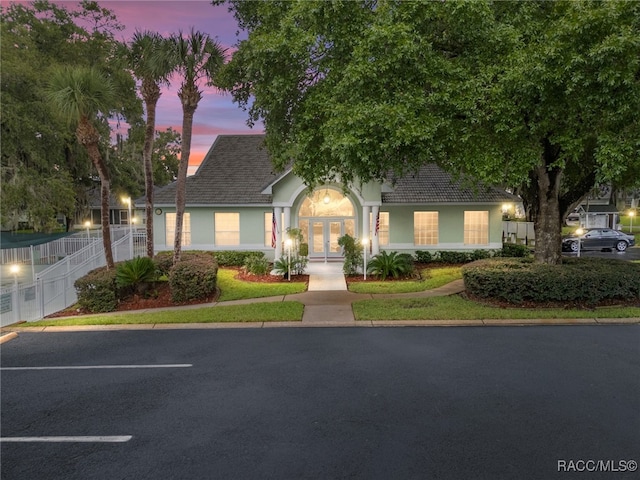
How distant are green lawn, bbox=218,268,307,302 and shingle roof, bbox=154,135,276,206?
20.1ft

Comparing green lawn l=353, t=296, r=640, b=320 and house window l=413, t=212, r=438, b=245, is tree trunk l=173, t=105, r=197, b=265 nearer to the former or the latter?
green lawn l=353, t=296, r=640, b=320

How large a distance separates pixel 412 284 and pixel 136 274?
10.1m

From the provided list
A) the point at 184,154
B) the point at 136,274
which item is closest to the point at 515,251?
the point at 184,154

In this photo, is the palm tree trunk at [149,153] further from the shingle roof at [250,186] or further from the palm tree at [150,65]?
the shingle roof at [250,186]

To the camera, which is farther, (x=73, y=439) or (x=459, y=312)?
(x=459, y=312)

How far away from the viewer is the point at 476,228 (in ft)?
77.6

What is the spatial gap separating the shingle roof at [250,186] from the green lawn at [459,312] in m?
9.56

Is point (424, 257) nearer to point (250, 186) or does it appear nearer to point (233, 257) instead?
point (233, 257)

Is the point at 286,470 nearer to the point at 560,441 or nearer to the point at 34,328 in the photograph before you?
the point at 560,441

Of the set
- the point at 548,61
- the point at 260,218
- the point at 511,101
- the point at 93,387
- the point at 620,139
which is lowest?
the point at 93,387

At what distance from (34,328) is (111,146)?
3385 cm

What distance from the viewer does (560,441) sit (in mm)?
5488

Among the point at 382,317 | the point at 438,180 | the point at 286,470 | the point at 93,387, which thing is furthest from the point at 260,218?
the point at 286,470

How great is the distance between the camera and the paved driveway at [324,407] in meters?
5.09
